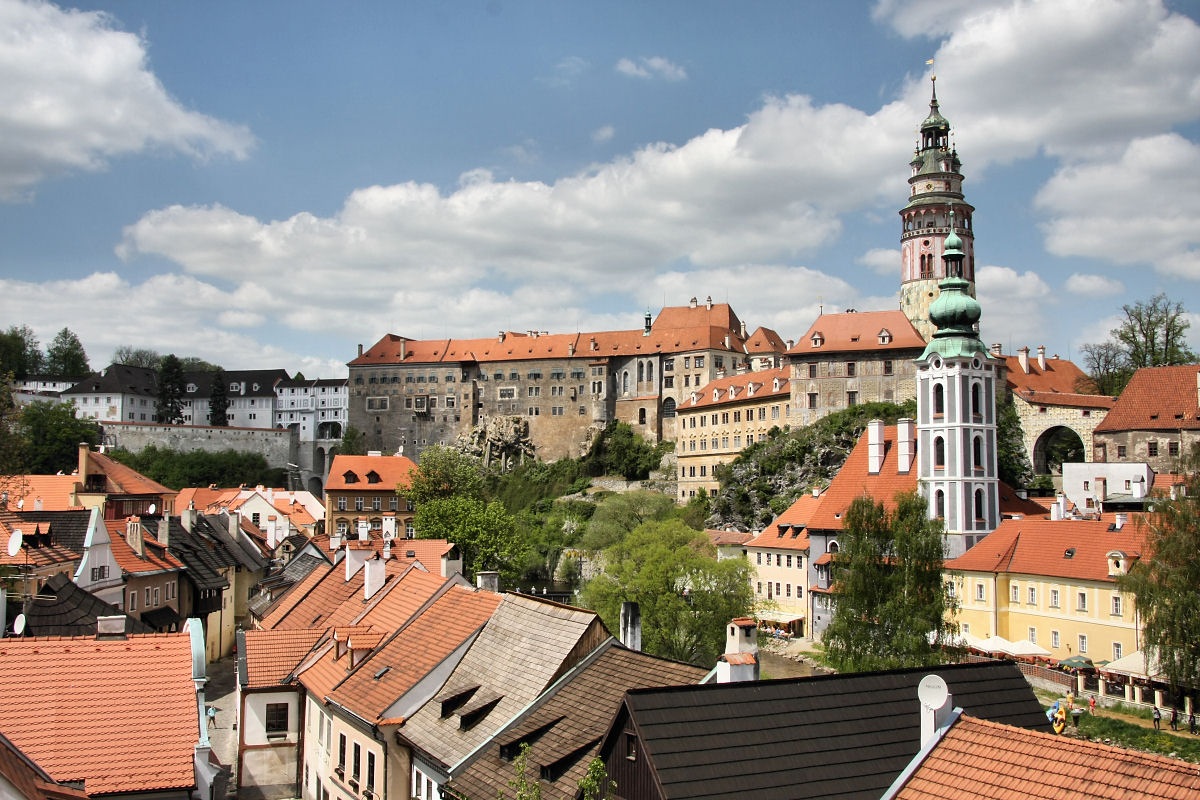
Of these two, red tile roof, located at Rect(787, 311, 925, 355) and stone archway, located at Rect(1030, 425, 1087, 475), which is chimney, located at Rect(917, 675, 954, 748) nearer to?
stone archway, located at Rect(1030, 425, 1087, 475)

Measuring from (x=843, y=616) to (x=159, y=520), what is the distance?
2445 centimetres

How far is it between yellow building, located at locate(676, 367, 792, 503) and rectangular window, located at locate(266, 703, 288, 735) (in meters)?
59.1

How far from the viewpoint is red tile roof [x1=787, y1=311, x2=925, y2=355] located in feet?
246

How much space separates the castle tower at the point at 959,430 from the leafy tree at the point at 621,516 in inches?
779

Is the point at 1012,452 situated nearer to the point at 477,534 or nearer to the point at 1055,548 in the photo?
the point at 1055,548

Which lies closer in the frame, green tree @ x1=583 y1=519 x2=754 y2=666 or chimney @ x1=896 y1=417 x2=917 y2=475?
green tree @ x1=583 y1=519 x2=754 y2=666

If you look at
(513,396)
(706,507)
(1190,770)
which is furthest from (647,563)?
(513,396)

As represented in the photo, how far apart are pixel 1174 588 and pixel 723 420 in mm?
55773

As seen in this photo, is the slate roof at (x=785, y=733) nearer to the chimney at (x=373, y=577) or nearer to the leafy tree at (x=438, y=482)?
the chimney at (x=373, y=577)

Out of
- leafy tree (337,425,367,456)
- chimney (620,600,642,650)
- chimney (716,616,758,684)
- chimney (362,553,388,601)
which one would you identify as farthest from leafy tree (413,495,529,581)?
leafy tree (337,425,367,456)

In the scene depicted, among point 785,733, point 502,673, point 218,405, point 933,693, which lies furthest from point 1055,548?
point 218,405

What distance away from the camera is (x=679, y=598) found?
116 ft

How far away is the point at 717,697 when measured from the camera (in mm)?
10977

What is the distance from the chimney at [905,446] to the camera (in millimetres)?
51219
